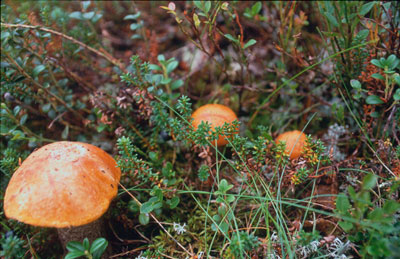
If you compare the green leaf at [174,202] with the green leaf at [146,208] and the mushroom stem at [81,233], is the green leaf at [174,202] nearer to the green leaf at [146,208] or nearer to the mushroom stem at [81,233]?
the green leaf at [146,208]

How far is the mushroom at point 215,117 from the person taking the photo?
210cm

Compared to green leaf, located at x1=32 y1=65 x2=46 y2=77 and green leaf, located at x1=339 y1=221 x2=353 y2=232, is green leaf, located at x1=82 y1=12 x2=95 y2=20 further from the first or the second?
green leaf, located at x1=339 y1=221 x2=353 y2=232

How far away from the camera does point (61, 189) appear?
155 cm

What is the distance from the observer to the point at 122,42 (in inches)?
138

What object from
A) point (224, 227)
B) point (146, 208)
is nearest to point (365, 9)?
point (224, 227)

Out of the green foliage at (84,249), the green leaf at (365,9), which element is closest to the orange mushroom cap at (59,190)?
the green foliage at (84,249)

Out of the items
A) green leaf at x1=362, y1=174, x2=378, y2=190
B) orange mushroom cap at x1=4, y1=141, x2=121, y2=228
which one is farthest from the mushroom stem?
green leaf at x1=362, y1=174, x2=378, y2=190

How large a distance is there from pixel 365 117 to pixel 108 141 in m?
2.02

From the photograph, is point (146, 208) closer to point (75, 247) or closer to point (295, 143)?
point (75, 247)

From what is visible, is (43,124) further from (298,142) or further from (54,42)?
(298,142)

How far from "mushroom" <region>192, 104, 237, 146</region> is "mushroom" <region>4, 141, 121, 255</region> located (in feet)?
2.38

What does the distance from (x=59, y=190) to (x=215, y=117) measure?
1.08m

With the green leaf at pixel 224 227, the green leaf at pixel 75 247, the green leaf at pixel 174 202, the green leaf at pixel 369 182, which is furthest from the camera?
the green leaf at pixel 174 202

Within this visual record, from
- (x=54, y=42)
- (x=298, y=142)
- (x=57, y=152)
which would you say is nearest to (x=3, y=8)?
(x=54, y=42)
